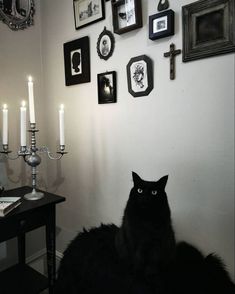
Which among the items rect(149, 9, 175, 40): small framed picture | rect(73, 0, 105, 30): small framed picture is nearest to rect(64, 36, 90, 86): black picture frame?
rect(73, 0, 105, 30): small framed picture

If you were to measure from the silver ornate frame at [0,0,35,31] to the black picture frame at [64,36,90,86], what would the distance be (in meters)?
0.33

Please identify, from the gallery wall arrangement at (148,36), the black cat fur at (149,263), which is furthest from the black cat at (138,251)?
the gallery wall arrangement at (148,36)

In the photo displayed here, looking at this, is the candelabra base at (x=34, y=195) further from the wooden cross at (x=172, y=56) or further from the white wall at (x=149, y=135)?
the wooden cross at (x=172, y=56)

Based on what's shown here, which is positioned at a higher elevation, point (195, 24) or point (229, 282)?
point (195, 24)

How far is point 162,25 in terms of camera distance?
1.24 meters

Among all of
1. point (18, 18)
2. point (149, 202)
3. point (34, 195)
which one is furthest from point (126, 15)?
point (34, 195)

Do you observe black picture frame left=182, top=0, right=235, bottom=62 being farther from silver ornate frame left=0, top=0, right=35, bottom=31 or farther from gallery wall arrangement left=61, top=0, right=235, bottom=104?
silver ornate frame left=0, top=0, right=35, bottom=31

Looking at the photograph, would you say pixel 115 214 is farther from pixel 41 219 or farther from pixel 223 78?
pixel 223 78

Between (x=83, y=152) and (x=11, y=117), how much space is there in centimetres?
55

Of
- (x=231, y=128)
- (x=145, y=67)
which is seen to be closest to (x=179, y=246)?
(x=231, y=128)

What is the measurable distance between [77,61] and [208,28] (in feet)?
2.82

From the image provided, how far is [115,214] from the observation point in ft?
5.24

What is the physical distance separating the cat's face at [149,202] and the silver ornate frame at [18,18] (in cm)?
138

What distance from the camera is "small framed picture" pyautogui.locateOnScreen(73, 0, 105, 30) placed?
4.94 ft
